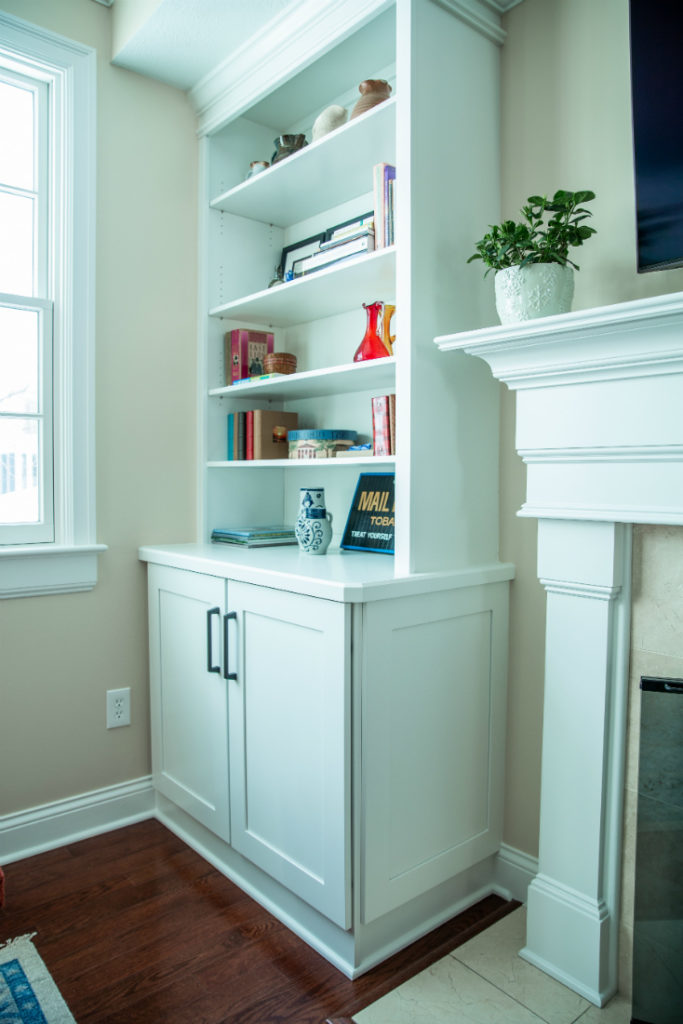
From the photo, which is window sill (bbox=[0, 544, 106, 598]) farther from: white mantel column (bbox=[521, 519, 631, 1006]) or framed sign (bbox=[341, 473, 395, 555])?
white mantel column (bbox=[521, 519, 631, 1006])

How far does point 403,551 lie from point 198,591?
2.26 ft

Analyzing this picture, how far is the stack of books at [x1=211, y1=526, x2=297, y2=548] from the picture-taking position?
2.26 metres

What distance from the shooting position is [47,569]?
6.89 feet

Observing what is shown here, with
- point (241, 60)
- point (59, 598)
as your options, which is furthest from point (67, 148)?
point (59, 598)

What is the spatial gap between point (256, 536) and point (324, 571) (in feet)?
2.11

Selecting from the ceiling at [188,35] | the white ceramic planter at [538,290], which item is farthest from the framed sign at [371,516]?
the ceiling at [188,35]

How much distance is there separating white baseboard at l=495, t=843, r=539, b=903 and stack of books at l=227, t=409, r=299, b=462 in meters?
1.40

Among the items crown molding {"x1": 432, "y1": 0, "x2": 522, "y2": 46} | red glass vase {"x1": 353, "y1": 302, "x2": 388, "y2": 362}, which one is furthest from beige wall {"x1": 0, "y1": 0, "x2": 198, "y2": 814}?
crown molding {"x1": 432, "y1": 0, "x2": 522, "y2": 46}

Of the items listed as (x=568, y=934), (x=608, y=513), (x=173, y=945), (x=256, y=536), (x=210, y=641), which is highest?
(x=608, y=513)

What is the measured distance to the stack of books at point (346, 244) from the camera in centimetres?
190

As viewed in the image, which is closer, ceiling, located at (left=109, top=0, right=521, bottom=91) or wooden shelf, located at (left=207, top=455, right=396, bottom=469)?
wooden shelf, located at (left=207, top=455, right=396, bottom=469)

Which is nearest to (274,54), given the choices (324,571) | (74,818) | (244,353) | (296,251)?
(296,251)

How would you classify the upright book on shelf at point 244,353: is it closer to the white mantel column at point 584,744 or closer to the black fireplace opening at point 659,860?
the white mantel column at point 584,744

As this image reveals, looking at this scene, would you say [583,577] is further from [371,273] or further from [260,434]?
[260,434]
